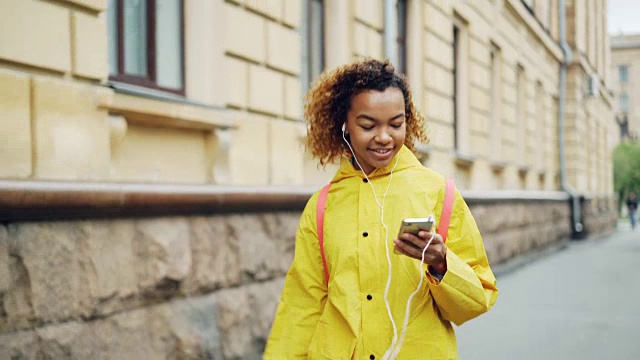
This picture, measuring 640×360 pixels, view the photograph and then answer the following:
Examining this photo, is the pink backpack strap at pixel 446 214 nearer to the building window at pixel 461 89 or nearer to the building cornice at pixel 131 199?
the building cornice at pixel 131 199

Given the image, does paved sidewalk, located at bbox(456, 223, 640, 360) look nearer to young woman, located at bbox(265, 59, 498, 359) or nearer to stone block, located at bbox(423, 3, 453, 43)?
stone block, located at bbox(423, 3, 453, 43)

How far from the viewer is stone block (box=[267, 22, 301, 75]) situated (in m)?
6.31

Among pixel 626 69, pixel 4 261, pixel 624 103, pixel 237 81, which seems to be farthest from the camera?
pixel 624 103

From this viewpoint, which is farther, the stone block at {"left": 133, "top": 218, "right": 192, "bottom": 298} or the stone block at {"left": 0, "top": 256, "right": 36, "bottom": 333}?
the stone block at {"left": 133, "top": 218, "right": 192, "bottom": 298}

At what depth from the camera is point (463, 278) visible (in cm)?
215

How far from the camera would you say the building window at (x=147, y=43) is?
16.3 feet

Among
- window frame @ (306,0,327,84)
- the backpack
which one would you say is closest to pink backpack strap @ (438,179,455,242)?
the backpack

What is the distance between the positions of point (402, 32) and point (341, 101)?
7.90 meters

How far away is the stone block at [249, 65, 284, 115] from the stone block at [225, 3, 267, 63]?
0.11m

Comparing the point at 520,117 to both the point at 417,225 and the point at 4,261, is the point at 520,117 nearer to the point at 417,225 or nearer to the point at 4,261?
the point at 4,261

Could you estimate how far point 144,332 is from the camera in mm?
4473

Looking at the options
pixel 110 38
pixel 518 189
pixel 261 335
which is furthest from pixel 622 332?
pixel 518 189

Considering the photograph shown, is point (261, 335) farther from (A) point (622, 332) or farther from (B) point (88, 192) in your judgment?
(A) point (622, 332)

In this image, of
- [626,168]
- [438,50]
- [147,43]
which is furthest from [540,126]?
[626,168]
